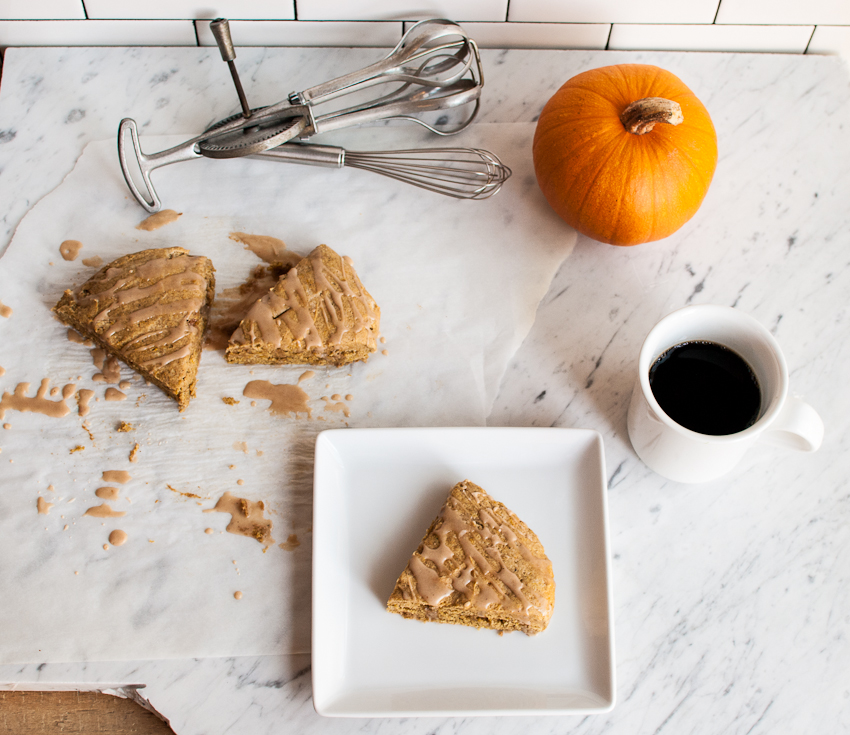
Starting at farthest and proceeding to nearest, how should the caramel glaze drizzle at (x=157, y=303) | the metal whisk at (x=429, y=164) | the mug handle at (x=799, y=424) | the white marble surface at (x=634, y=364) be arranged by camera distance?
the metal whisk at (x=429, y=164) < the caramel glaze drizzle at (x=157, y=303) < the white marble surface at (x=634, y=364) < the mug handle at (x=799, y=424)

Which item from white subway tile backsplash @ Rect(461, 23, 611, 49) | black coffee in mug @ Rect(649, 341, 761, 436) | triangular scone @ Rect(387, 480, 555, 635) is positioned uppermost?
white subway tile backsplash @ Rect(461, 23, 611, 49)

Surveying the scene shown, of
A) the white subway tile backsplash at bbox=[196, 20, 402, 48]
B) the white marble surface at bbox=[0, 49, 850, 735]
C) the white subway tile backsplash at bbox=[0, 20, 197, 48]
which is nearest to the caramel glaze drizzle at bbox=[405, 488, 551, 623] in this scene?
the white marble surface at bbox=[0, 49, 850, 735]

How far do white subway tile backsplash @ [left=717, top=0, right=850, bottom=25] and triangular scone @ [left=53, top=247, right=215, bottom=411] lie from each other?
1.11 meters

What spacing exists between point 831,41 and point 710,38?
245mm

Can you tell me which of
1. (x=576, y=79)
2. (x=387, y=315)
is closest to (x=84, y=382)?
(x=387, y=315)

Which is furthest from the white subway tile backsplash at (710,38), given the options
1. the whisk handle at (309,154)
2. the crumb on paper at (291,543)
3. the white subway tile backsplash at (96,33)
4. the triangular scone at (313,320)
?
the crumb on paper at (291,543)

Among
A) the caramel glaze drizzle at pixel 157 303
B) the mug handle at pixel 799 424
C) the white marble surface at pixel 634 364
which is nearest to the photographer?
the mug handle at pixel 799 424

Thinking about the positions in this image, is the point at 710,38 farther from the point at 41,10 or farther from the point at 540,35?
the point at 41,10

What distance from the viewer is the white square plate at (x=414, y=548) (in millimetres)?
1013

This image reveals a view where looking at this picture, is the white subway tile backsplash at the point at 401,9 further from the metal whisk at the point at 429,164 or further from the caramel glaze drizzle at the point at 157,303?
the caramel glaze drizzle at the point at 157,303

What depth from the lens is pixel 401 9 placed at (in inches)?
51.0

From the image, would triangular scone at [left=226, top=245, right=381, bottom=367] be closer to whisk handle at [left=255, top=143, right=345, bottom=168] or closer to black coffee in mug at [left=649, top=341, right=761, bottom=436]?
whisk handle at [left=255, top=143, right=345, bottom=168]

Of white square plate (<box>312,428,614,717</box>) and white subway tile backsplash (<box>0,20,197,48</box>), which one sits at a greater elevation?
white subway tile backsplash (<box>0,20,197,48</box>)

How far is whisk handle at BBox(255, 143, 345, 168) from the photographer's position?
125 centimetres
